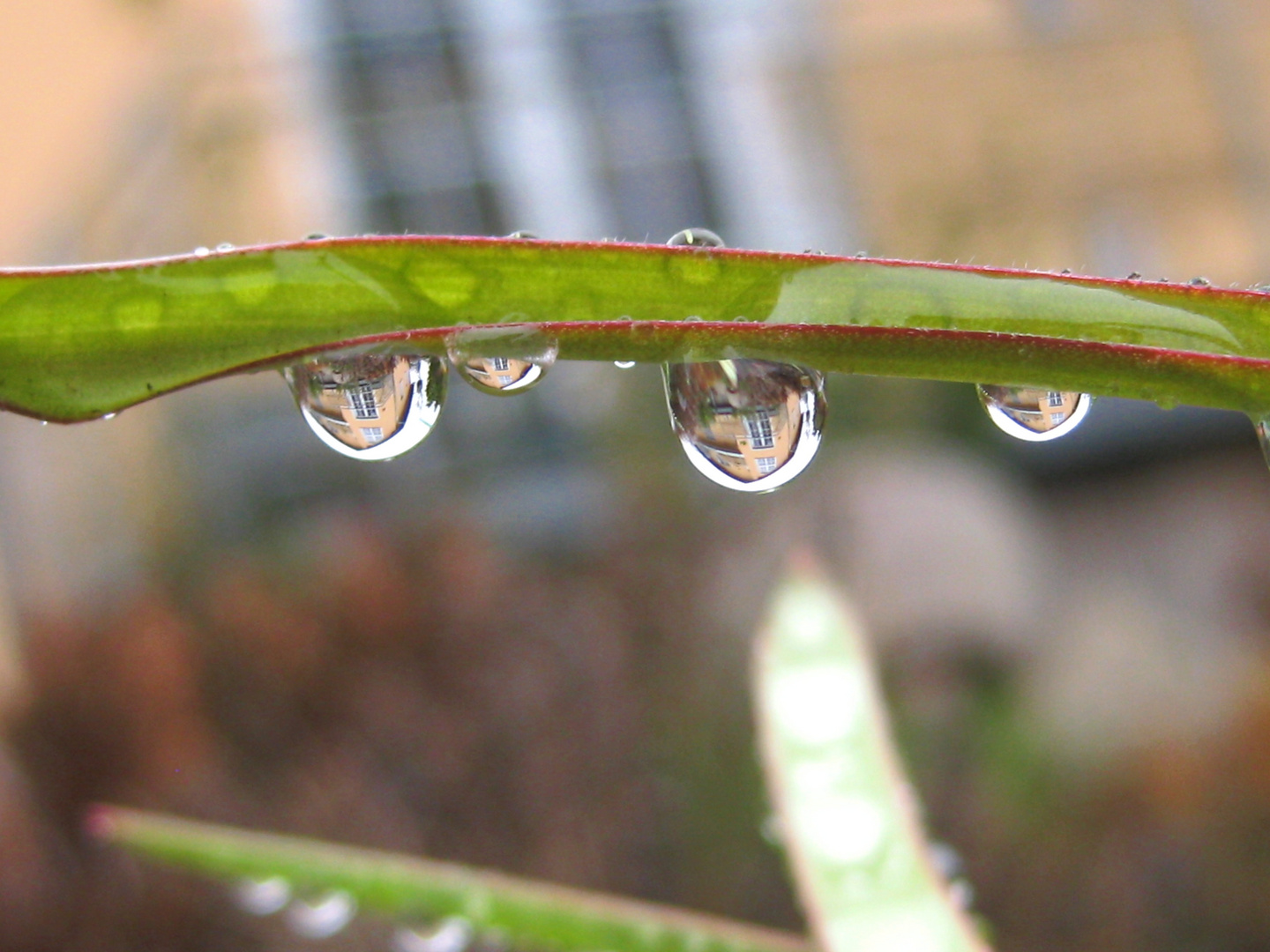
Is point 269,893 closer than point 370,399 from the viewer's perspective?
No

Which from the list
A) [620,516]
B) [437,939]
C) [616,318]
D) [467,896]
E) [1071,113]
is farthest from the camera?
[1071,113]

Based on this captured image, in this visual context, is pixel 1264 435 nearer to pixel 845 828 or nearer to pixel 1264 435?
pixel 1264 435

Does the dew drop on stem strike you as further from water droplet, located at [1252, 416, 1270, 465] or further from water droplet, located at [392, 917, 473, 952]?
water droplet, located at [392, 917, 473, 952]

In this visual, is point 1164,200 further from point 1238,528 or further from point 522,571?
point 522,571

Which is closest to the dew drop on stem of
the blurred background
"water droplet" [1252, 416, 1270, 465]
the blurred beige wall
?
"water droplet" [1252, 416, 1270, 465]

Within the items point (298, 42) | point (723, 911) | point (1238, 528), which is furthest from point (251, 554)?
point (1238, 528)

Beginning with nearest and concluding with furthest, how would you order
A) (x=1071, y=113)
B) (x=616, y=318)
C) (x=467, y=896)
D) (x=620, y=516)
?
(x=616, y=318) → (x=467, y=896) → (x=620, y=516) → (x=1071, y=113)

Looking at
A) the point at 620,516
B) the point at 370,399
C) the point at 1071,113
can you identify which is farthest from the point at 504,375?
the point at 1071,113

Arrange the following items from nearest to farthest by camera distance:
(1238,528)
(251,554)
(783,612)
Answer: (783,612), (251,554), (1238,528)
